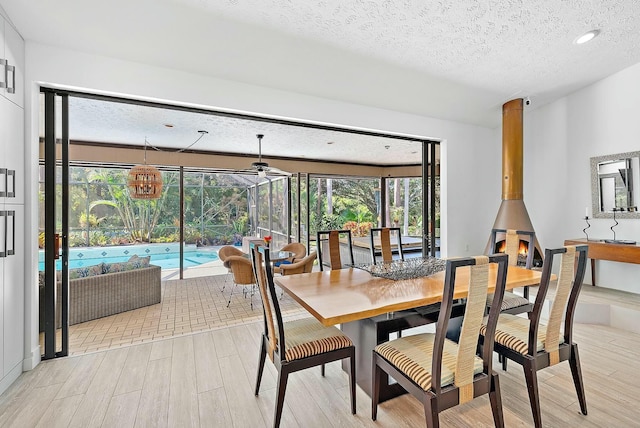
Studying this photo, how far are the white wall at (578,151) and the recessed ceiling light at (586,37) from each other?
1406 mm

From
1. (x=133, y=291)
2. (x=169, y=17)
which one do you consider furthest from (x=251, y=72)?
(x=133, y=291)

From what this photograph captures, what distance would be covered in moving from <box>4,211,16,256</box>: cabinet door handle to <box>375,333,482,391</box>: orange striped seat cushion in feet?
8.77

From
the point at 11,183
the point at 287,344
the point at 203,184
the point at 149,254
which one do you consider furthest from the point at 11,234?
the point at 149,254

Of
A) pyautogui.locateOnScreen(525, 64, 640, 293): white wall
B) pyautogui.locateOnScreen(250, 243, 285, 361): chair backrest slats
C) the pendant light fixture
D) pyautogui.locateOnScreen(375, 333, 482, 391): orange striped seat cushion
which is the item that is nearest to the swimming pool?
the pendant light fixture

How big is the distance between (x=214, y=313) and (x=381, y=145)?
4.34m

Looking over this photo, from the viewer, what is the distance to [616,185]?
13.2 ft

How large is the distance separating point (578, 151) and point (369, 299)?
4.56m

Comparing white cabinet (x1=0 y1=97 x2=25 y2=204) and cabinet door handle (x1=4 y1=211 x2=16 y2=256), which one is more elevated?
white cabinet (x1=0 y1=97 x2=25 y2=204)

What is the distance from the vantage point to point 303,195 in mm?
7402

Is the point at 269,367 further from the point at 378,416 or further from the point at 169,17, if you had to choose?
the point at 169,17

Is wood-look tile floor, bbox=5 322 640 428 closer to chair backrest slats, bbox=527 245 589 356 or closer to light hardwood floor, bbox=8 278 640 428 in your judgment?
light hardwood floor, bbox=8 278 640 428

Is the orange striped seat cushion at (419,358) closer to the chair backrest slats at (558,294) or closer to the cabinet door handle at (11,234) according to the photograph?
the chair backrest slats at (558,294)

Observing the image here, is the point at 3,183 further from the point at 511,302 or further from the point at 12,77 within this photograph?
the point at 511,302

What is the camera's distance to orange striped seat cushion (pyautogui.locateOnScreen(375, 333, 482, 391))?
5.07 ft
